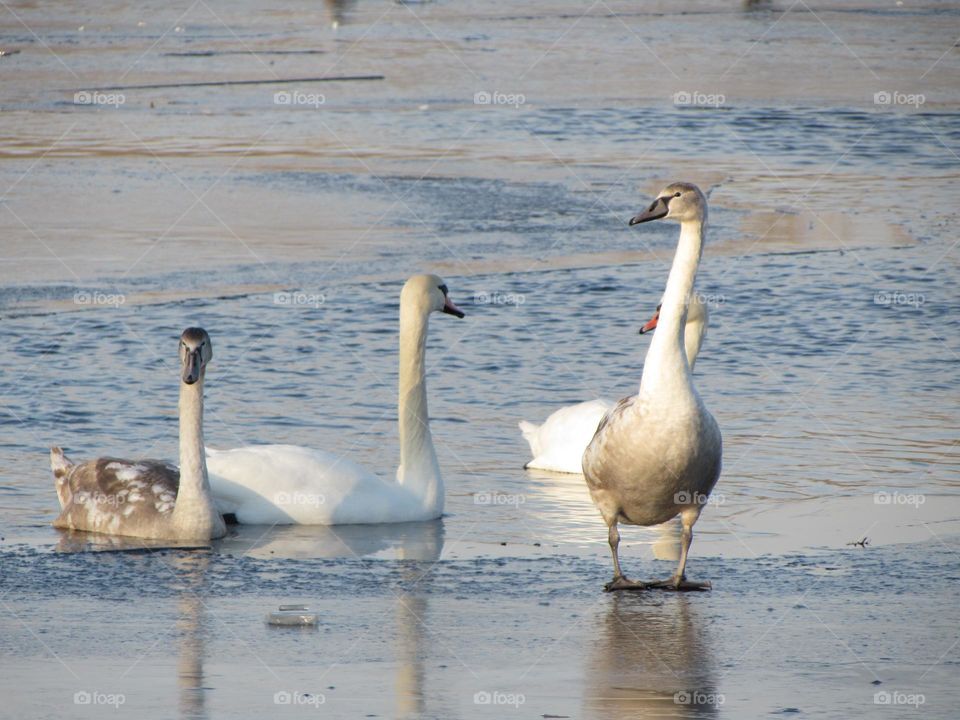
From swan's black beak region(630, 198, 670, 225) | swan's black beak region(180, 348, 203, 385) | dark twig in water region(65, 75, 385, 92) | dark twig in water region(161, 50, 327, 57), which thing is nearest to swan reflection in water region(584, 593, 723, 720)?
swan's black beak region(630, 198, 670, 225)

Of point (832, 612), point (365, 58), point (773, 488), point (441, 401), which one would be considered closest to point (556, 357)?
point (441, 401)

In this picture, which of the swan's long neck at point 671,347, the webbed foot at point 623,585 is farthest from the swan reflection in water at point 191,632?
the swan's long neck at point 671,347

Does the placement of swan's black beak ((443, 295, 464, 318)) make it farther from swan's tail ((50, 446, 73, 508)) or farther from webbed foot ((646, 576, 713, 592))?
webbed foot ((646, 576, 713, 592))

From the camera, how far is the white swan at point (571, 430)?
30.0ft

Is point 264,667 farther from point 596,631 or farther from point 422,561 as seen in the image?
point 422,561

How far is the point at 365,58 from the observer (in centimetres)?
2692

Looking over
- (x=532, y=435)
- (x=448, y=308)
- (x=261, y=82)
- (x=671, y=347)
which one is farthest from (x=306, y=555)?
(x=261, y=82)

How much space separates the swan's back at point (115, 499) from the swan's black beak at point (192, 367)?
56 cm

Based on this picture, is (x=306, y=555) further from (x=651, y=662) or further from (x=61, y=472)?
(x=651, y=662)

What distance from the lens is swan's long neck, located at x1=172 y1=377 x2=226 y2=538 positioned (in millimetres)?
7625

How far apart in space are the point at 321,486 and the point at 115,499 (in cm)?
96

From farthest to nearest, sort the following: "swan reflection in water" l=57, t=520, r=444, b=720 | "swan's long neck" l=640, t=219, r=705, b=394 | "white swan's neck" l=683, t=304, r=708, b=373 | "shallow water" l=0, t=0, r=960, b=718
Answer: "white swan's neck" l=683, t=304, r=708, b=373 → "swan's long neck" l=640, t=219, r=705, b=394 → "shallow water" l=0, t=0, r=960, b=718 → "swan reflection in water" l=57, t=520, r=444, b=720

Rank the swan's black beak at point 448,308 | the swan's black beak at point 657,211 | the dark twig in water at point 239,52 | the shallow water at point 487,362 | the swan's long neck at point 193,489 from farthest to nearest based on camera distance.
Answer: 1. the dark twig in water at point 239,52
2. the swan's black beak at point 448,308
3. the swan's long neck at point 193,489
4. the swan's black beak at point 657,211
5. the shallow water at point 487,362

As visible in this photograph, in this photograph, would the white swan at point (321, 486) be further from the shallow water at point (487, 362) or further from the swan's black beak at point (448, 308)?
the swan's black beak at point (448, 308)
